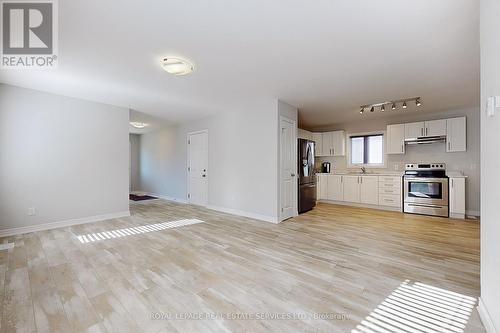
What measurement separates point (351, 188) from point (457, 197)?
214 centimetres

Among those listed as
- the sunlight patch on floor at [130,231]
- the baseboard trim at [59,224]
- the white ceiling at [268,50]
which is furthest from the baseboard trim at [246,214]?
the white ceiling at [268,50]

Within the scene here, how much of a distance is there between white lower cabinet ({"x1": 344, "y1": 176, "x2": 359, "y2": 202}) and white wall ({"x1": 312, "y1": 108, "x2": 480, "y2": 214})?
1042mm

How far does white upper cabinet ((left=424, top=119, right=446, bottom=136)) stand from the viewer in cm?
494

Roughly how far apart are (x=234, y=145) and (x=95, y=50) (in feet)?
10.4

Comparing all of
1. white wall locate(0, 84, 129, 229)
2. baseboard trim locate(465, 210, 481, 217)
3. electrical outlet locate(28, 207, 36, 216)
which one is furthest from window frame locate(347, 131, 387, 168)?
electrical outlet locate(28, 207, 36, 216)

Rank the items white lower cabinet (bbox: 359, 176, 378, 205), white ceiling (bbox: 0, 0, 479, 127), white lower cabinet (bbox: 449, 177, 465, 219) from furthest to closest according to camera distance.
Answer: white lower cabinet (bbox: 359, 176, 378, 205) → white lower cabinet (bbox: 449, 177, 465, 219) → white ceiling (bbox: 0, 0, 479, 127)

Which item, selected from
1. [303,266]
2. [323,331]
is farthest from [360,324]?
[303,266]

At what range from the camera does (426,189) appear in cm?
488

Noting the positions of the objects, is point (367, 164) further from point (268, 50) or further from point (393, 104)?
point (268, 50)

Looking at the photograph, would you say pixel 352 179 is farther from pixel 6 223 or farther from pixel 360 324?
pixel 6 223

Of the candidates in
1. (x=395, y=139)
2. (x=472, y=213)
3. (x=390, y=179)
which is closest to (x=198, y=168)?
(x=390, y=179)

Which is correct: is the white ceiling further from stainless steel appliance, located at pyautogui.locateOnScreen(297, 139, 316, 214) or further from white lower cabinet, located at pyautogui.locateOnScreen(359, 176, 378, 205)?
white lower cabinet, located at pyautogui.locateOnScreen(359, 176, 378, 205)

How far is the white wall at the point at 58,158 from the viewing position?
3.52m

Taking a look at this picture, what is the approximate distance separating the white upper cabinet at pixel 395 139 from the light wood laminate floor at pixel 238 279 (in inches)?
90.9
